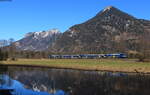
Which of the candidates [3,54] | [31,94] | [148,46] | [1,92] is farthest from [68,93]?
[148,46]

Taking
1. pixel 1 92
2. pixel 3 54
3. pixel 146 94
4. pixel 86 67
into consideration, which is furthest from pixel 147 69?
pixel 3 54

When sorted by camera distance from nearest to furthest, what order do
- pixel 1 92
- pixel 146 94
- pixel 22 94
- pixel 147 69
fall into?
1. pixel 1 92
2. pixel 22 94
3. pixel 146 94
4. pixel 147 69

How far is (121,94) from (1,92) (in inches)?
755

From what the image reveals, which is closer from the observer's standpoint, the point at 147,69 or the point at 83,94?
the point at 83,94

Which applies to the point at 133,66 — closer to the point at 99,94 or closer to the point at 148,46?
the point at 99,94

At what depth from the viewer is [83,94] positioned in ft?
146

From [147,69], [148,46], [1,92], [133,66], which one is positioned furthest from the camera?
[148,46]

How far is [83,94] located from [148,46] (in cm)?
15341

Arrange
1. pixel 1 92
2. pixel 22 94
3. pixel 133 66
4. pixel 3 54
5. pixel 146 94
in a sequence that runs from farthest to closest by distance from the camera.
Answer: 1. pixel 3 54
2. pixel 133 66
3. pixel 146 94
4. pixel 22 94
5. pixel 1 92

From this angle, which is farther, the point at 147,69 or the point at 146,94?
the point at 147,69

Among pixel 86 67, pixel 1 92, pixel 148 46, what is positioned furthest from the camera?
pixel 148 46

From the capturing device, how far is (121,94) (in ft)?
149

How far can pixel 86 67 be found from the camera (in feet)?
360

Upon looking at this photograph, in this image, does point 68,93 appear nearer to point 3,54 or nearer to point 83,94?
point 83,94
